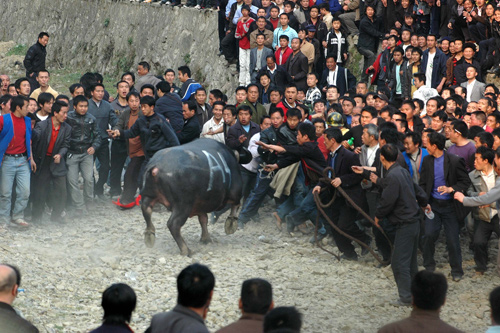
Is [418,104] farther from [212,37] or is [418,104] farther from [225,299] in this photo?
[212,37]

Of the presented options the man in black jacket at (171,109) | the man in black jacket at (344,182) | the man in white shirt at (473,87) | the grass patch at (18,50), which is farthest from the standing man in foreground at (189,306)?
the grass patch at (18,50)

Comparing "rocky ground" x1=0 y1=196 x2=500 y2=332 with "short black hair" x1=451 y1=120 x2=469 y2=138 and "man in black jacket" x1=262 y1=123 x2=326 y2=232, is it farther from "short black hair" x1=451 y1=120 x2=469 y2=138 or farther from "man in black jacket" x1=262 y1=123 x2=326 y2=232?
"short black hair" x1=451 y1=120 x2=469 y2=138

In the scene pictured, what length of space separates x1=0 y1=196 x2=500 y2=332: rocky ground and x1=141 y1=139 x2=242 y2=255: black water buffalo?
0.56m

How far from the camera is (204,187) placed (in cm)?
939

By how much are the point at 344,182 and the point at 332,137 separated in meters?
0.59

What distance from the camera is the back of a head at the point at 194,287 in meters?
4.51

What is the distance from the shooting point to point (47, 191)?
11023 mm

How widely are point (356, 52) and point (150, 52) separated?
7.29m

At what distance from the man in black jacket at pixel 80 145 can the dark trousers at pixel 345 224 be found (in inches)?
155

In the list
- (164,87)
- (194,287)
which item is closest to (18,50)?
(164,87)

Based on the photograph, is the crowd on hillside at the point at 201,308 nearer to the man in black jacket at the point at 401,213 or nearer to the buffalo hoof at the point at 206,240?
the man in black jacket at the point at 401,213

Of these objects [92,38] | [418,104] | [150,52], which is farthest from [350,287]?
[92,38]

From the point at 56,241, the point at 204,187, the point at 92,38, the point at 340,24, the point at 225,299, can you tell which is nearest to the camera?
the point at 225,299

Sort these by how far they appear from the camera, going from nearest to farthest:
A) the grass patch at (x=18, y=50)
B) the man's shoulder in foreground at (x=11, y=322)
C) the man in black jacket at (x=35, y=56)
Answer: the man's shoulder in foreground at (x=11, y=322) → the man in black jacket at (x=35, y=56) → the grass patch at (x=18, y=50)
